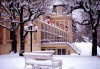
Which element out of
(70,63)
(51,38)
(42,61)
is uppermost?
(51,38)

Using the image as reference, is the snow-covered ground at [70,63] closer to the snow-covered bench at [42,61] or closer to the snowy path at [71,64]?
the snowy path at [71,64]

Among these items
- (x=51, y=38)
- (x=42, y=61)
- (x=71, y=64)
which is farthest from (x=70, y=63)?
(x=51, y=38)

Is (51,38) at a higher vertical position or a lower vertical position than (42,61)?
higher

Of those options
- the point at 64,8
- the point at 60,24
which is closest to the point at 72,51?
the point at 60,24

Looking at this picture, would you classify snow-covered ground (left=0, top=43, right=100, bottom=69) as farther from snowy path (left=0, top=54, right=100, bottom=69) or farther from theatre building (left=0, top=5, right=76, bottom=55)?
theatre building (left=0, top=5, right=76, bottom=55)

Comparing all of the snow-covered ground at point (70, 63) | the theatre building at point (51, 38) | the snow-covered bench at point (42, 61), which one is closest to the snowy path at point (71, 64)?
the snow-covered ground at point (70, 63)

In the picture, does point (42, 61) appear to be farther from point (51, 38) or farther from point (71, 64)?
point (51, 38)

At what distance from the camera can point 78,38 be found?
55688 mm

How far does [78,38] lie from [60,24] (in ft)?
36.6

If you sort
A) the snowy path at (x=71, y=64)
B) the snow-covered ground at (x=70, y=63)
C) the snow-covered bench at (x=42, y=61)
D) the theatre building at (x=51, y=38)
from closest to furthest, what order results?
the snow-covered bench at (x=42, y=61)
the snowy path at (x=71, y=64)
the snow-covered ground at (x=70, y=63)
the theatre building at (x=51, y=38)

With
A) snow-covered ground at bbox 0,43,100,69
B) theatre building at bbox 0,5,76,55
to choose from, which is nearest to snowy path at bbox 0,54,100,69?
snow-covered ground at bbox 0,43,100,69

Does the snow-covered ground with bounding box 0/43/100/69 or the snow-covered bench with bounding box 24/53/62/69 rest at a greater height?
the snow-covered bench with bounding box 24/53/62/69

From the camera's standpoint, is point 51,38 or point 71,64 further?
point 51,38

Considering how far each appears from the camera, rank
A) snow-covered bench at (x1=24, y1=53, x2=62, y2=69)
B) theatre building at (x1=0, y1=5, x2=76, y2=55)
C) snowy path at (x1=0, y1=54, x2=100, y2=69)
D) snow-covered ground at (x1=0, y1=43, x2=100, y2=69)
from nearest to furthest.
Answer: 1. snow-covered bench at (x1=24, y1=53, x2=62, y2=69)
2. snowy path at (x1=0, y1=54, x2=100, y2=69)
3. snow-covered ground at (x1=0, y1=43, x2=100, y2=69)
4. theatre building at (x1=0, y1=5, x2=76, y2=55)
